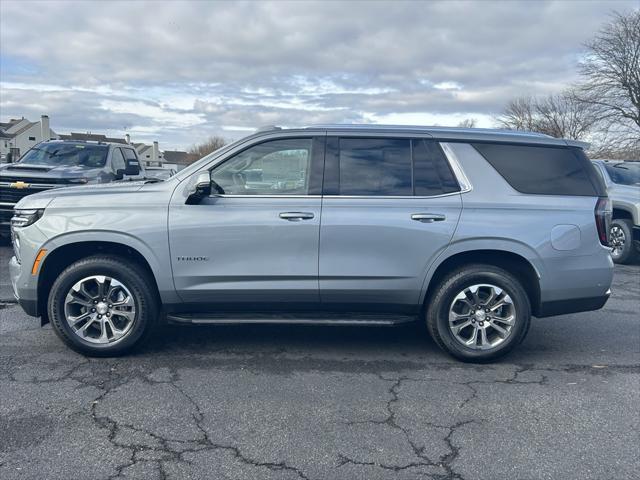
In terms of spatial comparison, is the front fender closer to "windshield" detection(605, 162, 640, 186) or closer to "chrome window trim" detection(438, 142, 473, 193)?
"chrome window trim" detection(438, 142, 473, 193)

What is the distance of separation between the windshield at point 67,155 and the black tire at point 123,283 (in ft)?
21.9

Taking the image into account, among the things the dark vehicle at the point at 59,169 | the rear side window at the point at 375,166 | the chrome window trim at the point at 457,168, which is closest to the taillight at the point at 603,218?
the chrome window trim at the point at 457,168

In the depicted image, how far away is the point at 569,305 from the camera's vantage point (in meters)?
4.80

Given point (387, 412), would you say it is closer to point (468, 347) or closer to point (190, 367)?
point (468, 347)

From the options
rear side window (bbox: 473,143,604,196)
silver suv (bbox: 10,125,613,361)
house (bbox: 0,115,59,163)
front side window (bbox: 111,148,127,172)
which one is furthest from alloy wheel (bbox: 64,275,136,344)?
house (bbox: 0,115,59,163)

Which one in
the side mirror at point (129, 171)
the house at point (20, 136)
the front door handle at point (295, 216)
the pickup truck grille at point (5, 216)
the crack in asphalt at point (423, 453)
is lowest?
the crack in asphalt at point (423, 453)

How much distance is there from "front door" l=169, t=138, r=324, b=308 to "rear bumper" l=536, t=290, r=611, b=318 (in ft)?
6.40

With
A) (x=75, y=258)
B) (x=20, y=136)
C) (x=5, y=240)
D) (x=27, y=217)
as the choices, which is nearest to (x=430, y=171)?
(x=75, y=258)

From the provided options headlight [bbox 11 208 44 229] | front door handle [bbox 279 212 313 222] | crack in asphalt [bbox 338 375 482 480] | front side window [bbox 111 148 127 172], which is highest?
front side window [bbox 111 148 127 172]

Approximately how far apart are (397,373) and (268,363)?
1054 mm

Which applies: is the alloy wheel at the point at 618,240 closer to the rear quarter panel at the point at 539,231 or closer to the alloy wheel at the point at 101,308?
the rear quarter panel at the point at 539,231

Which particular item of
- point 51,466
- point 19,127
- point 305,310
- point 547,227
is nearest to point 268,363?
point 305,310

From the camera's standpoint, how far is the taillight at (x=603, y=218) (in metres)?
4.75

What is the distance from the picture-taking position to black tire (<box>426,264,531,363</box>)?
4.67 metres
